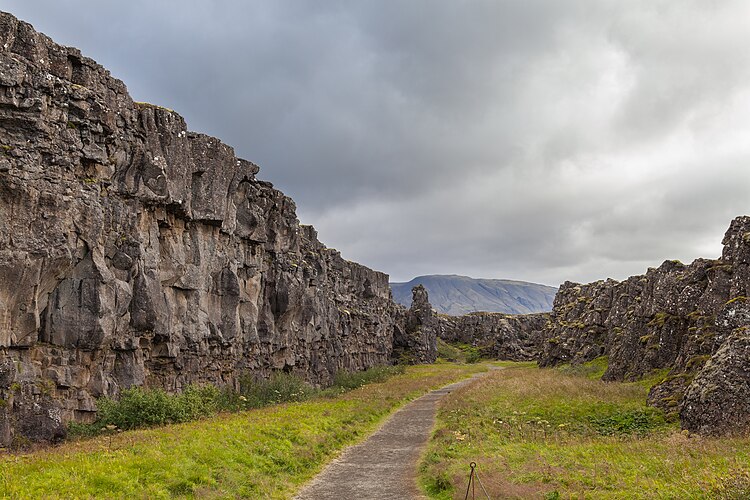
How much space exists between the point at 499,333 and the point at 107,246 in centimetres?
11839

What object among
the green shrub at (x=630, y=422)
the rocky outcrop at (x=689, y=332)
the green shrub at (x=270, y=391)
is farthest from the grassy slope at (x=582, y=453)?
the green shrub at (x=270, y=391)

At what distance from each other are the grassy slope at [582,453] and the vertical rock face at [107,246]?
19.1 meters

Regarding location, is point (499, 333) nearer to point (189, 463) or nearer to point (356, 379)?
point (356, 379)

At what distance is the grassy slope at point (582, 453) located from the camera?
1390 cm

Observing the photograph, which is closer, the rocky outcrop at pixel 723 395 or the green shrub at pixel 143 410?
the rocky outcrop at pixel 723 395

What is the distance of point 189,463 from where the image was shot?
17094 millimetres

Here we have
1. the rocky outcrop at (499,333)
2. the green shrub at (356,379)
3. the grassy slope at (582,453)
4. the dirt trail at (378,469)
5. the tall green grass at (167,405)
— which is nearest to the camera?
the grassy slope at (582,453)

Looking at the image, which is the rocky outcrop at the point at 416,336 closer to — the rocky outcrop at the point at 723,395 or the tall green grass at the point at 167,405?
the tall green grass at the point at 167,405

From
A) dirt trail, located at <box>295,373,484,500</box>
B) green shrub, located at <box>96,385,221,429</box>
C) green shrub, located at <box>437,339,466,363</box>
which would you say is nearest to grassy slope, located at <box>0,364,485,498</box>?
dirt trail, located at <box>295,373,484,500</box>

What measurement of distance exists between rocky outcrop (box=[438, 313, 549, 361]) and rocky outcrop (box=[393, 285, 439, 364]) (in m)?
18.9

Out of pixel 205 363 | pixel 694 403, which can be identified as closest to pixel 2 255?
pixel 205 363

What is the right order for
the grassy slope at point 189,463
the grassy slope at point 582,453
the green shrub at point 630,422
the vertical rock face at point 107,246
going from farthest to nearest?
the vertical rock face at point 107,246 → the green shrub at point 630,422 → the grassy slope at point 189,463 → the grassy slope at point 582,453

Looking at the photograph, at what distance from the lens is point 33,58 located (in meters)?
25.9

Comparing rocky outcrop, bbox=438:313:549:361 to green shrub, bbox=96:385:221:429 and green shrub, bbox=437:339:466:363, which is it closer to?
green shrub, bbox=437:339:466:363
